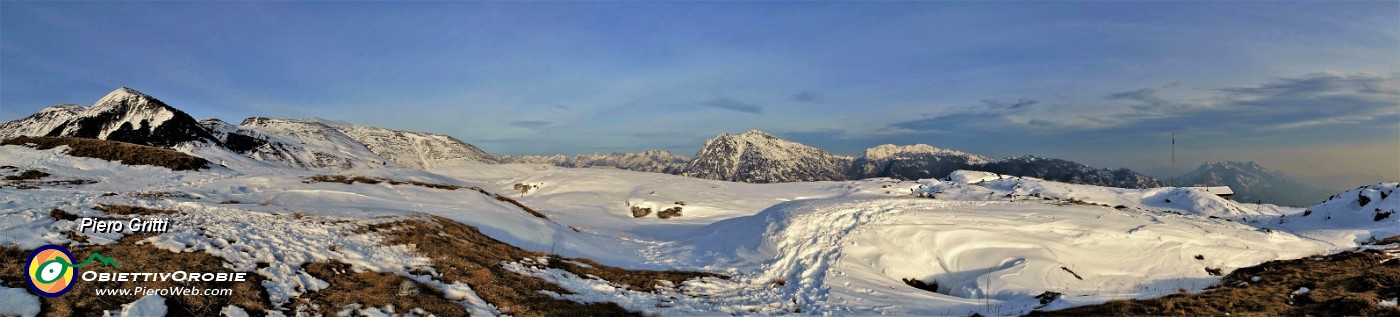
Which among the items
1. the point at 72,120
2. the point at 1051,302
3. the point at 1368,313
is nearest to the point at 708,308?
the point at 1051,302

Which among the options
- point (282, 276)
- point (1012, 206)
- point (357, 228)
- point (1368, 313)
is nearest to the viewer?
point (1368, 313)

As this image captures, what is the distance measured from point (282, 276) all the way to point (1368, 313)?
23571 millimetres

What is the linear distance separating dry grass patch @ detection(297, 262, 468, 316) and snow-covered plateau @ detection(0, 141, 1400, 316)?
12.0 inches

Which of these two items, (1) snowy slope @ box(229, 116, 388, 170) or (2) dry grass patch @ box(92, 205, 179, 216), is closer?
(2) dry grass patch @ box(92, 205, 179, 216)

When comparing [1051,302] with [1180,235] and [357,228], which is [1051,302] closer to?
[1180,235]

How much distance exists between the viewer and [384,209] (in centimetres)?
2433

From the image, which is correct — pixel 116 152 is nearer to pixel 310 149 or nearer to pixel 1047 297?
pixel 1047 297

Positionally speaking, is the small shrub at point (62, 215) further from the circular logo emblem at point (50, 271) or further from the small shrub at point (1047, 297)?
the small shrub at point (1047, 297)

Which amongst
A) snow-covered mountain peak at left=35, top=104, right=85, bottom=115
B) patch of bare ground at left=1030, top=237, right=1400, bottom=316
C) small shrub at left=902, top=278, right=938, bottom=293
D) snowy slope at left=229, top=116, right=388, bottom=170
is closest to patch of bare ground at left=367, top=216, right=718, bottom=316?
small shrub at left=902, top=278, right=938, bottom=293

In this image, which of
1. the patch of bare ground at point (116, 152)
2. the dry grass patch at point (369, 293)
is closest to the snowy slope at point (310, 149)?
the patch of bare ground at point (116, 152)

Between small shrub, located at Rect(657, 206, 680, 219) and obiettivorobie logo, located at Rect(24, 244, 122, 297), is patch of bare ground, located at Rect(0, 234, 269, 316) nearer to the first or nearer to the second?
obiettivorobie logo, located at Rect(24, 244, 122, 297)

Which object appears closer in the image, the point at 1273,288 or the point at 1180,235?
the point at 1273,288

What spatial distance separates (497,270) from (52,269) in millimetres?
9025

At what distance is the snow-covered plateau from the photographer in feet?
48.9
